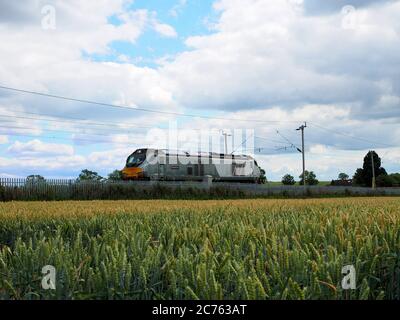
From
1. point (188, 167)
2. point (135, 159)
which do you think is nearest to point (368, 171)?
point (188, 167)

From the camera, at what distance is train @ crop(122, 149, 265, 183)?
1769 inches

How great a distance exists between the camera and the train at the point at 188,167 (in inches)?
1769

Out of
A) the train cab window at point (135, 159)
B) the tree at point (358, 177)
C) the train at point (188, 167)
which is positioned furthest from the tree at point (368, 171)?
the train cab window at point (135, 159)

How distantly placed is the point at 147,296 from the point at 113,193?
3504cm

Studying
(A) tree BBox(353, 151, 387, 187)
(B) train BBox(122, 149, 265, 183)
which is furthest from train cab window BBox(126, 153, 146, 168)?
(A) tree BBox(353, 151, 387, 187)

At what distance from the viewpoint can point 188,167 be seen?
1913 inches

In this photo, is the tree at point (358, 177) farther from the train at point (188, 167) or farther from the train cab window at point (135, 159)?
the train cab window at point (135, 159)

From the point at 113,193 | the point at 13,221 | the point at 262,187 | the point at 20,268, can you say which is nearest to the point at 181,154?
the point at 262,187

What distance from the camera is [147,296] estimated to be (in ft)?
8.71

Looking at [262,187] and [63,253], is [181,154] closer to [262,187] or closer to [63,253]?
[262,187]

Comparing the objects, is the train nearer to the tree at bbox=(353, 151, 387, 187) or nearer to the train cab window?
the train cab window

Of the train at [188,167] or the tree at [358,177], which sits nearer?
the train at [188,167]
